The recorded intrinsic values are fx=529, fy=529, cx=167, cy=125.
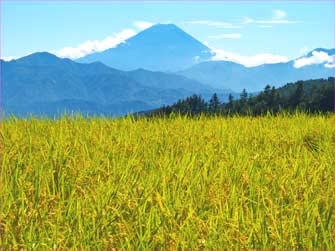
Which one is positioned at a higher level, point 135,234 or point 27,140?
point 27,140

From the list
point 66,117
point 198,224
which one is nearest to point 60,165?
point 198,224

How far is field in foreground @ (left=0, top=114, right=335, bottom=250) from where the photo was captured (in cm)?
402

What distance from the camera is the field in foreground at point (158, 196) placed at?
13.2 ft

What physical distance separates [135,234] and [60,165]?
194 centimetres

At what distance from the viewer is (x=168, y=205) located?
4.60 m

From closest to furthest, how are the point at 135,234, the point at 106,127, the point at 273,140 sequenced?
the point at 135,234 < the point at 273,140 < the point at 106,127

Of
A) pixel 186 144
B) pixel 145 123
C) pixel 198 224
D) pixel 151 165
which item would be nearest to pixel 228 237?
pixel 198 224

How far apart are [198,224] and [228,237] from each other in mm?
456

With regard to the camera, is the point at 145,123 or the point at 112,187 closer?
the point at 112,187

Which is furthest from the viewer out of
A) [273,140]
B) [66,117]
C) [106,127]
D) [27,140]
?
[66,117]

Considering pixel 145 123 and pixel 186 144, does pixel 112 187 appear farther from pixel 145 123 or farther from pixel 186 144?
pixel 145 123

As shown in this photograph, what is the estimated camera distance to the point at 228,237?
12.7 feet

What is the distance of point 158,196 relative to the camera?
425 centimetres

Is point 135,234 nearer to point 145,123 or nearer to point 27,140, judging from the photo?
point 27,140
